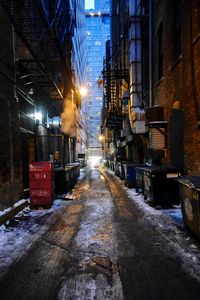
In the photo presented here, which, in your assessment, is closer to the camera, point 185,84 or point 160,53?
point 185,84

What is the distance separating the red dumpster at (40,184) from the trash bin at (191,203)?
16.0 feet

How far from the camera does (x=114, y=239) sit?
5.81 m

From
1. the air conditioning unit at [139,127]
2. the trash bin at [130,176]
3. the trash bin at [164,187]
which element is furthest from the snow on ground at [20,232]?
the air conditioning unit at [139,127]

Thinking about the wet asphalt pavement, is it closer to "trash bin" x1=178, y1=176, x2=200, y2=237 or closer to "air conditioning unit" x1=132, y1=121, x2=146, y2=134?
"trash bin" x1=178, y1=176, x2=200, y2=237

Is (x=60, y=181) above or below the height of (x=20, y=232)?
above

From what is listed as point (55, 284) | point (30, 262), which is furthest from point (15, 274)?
point (55, 284)

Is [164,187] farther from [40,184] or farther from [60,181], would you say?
[60,181]

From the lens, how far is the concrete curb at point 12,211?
725 centimetres

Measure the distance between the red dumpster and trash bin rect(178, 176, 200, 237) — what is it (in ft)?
16.0

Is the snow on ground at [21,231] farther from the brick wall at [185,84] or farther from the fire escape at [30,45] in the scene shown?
the brick wall at [185,84]

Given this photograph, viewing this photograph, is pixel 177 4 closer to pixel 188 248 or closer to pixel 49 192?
pixel 49 192

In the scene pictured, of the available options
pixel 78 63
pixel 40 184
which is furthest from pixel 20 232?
pixel 78 63

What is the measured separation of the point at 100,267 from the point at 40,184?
18.1ft

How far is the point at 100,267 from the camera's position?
4355mm
